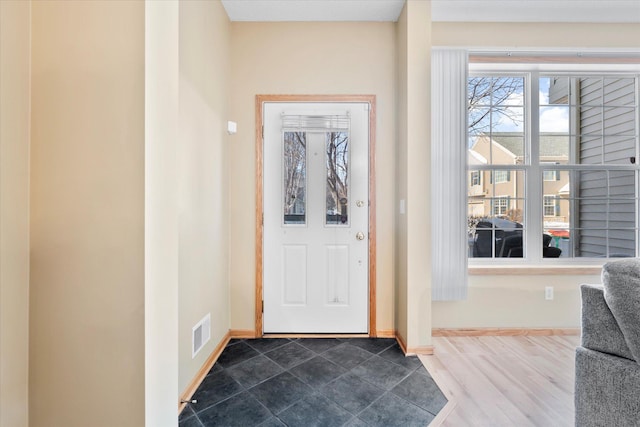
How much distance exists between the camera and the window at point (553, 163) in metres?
2.72

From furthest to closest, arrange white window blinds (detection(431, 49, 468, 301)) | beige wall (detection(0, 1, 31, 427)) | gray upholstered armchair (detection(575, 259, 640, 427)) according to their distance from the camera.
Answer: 1. white window blinds (detection(431, 49, 468, 301))
2. gray upholstered armchair (detection(575, 259, 640, 427))
3. beige wall (detection(0, 1, 31, 427))

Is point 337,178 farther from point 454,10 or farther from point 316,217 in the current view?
point 454,10

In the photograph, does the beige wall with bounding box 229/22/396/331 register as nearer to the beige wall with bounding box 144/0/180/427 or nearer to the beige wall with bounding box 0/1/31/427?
the beige wall with bounding box 144/0/180/427

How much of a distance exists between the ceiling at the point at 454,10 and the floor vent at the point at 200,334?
2378mm

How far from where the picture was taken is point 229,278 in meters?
2.57

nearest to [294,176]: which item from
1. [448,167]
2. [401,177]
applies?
[401,177]

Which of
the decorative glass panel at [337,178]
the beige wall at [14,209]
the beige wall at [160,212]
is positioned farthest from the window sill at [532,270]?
the beige wall at [14,209]

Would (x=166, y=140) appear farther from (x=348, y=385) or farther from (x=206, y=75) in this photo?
(x=348, y=385)

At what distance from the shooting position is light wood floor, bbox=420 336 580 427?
1.58 meters

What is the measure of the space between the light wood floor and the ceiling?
8.95 feet

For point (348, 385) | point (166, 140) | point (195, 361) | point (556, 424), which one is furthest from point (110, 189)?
point (556, 424)

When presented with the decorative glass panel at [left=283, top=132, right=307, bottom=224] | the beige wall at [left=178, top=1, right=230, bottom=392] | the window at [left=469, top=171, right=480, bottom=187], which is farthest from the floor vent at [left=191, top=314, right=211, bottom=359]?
the window at [left=469, top=171, right=480, bottom=187]

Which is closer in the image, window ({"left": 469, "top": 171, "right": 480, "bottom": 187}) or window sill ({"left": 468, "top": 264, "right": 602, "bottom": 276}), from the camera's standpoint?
window sill ({"left": 468, "top": 264, "right": 602, "bottom": 276})

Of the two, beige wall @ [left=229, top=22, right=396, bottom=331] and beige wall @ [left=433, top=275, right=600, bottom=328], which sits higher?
beige wall @ [left=229, top=22, right=396, bottom=331]
